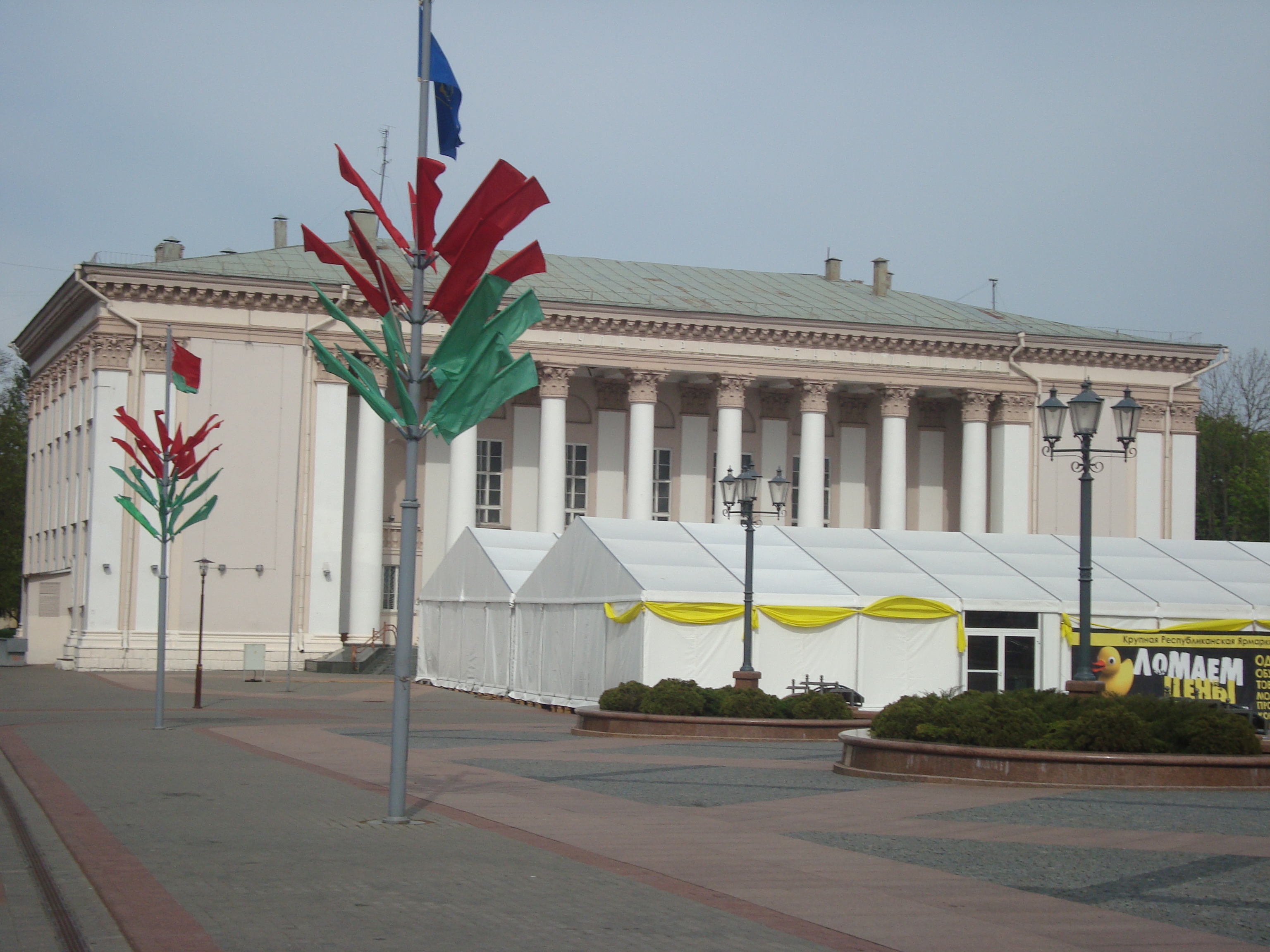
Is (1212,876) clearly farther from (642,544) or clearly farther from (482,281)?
(642,544)

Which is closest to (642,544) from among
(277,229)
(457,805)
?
(457,805)

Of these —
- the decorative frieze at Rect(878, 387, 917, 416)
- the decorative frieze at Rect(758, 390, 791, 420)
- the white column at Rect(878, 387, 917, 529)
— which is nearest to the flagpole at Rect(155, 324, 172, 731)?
the white column at Rect(878, 387, 917, 529)

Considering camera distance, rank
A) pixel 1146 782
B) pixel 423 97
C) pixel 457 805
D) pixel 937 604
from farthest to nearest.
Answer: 1. pixel 937 604
2. pixel 1146 782
3. pixel 457 805
4. pixel 423 97

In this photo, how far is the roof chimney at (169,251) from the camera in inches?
2249

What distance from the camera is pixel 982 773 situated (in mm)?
15758

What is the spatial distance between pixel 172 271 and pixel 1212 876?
45186mm

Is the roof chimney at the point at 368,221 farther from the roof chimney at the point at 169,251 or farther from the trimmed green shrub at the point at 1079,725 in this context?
the trimmed green shrub at the point at 1079,725

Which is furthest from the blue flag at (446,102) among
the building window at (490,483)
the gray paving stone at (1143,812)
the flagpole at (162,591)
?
the building window at (490,483)

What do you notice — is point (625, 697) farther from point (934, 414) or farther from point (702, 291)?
point (934, 414)

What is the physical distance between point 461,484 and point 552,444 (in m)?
3.79

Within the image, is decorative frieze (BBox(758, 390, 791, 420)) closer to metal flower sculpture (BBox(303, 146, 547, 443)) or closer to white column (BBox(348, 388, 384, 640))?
white column (BBox(348, 388, 384, 640))

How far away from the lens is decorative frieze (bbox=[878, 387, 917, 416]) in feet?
189

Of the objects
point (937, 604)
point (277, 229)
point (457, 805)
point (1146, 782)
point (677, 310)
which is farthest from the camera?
point (277, 229)

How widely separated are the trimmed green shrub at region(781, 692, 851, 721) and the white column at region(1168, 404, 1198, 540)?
39527 millimetres
